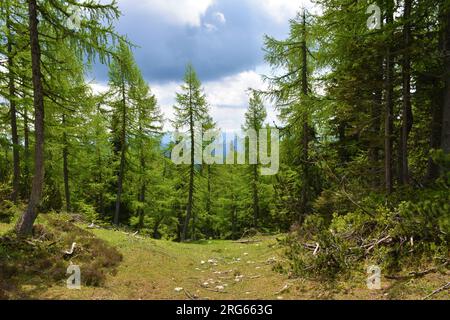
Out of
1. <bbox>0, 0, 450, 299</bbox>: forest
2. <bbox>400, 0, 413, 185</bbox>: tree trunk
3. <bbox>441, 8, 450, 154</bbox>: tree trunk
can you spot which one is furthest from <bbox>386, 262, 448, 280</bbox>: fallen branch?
<bbox>400, 0, 413, 185</bbox>: tree trunk

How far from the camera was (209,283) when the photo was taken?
9.54 metres

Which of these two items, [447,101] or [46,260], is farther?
[447,101]

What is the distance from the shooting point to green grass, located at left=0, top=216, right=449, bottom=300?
676cm

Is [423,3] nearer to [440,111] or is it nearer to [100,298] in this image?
[440,111]

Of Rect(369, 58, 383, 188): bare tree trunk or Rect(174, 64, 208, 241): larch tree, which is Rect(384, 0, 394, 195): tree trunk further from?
Rect(174, 64, 208, 241): larch tree

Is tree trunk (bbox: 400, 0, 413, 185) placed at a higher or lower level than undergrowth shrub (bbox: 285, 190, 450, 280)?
higher

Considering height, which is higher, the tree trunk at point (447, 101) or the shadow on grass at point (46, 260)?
the tree trunk at point (447, 101)

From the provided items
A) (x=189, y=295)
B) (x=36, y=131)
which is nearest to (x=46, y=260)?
(x=36, y=131)

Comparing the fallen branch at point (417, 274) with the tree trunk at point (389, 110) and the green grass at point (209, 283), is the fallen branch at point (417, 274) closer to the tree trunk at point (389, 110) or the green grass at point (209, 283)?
the green grass at point (209, 283)

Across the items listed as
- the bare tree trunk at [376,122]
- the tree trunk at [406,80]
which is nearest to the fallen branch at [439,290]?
the tree trunk at [406,80]

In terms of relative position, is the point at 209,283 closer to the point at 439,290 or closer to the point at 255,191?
the point at 439,290

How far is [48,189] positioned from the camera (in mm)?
19906

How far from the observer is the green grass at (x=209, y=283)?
266 inches
